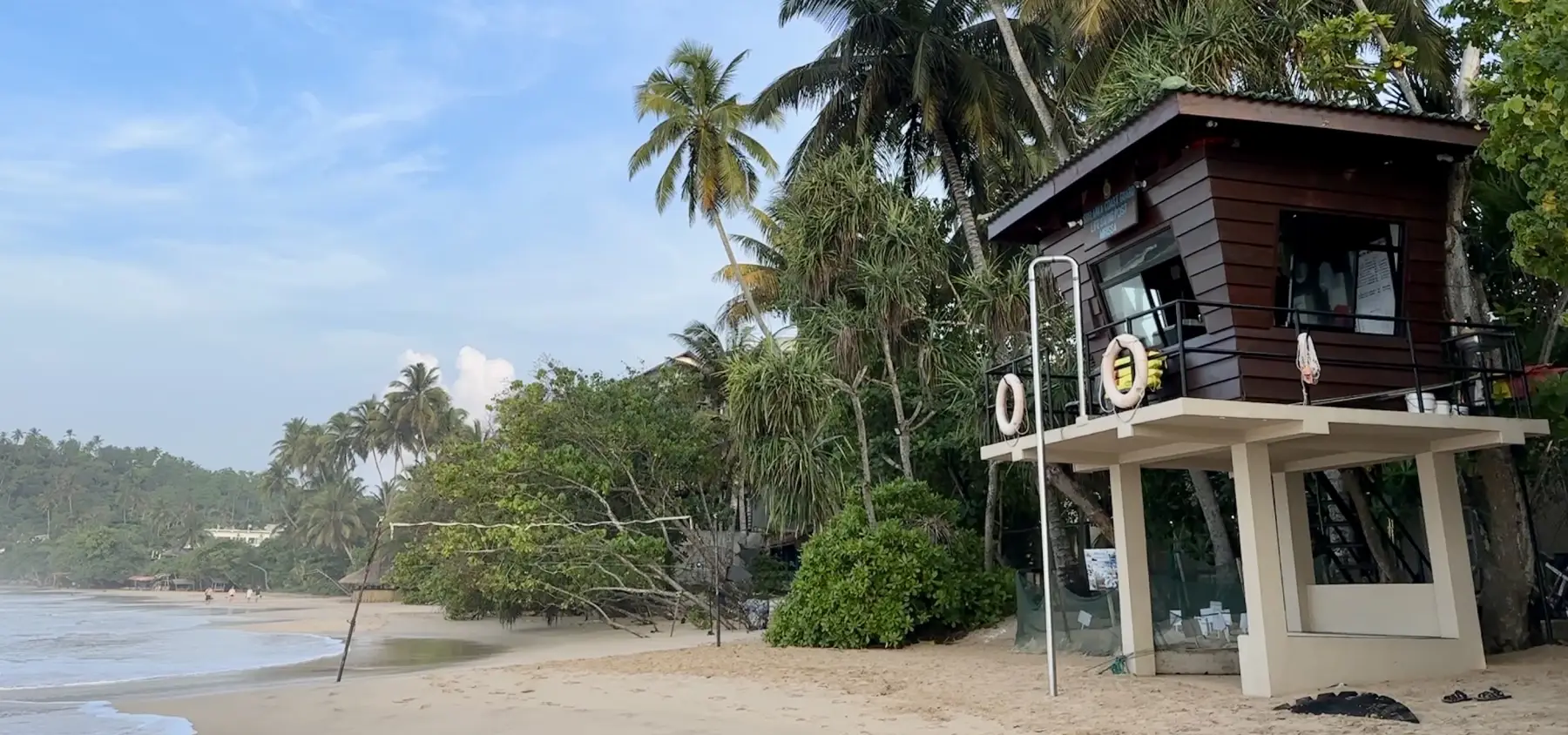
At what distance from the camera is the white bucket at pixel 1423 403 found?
9.73 metres

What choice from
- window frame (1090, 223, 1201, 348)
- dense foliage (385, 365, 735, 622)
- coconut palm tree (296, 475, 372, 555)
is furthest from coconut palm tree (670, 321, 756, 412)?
coconut palm tree (296, 475, 372, 555)

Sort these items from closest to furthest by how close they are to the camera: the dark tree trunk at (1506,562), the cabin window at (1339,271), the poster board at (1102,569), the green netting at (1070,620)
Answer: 1. the cabin window at (1339,271)
2. the dark tree trunk at (1506,562)
3. the green netting at (1070,620)
4. the poster board at (1102,569)

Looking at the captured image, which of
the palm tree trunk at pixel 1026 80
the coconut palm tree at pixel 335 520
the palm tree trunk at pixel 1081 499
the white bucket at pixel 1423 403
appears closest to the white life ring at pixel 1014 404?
the white bucket at pixel 1423 403

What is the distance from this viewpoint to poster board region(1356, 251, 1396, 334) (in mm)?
10414

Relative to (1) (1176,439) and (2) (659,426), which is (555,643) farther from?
(1) (1176,439)

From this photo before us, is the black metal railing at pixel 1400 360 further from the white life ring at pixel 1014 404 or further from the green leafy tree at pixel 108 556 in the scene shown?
the green leafy tree at pixel 108 556

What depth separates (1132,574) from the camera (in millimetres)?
11750

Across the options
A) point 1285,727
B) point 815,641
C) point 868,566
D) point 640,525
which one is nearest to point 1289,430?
point 1285,727

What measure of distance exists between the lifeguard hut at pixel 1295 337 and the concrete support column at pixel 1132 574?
11cm

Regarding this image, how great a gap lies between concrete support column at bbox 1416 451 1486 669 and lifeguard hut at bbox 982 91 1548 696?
0.06 feet

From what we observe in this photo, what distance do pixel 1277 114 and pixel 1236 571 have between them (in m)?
6.23

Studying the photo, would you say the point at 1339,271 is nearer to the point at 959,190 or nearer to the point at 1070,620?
the point at 1070,620

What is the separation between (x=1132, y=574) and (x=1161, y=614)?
2.74ft

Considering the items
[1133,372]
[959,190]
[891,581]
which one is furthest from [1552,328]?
[959,190]
